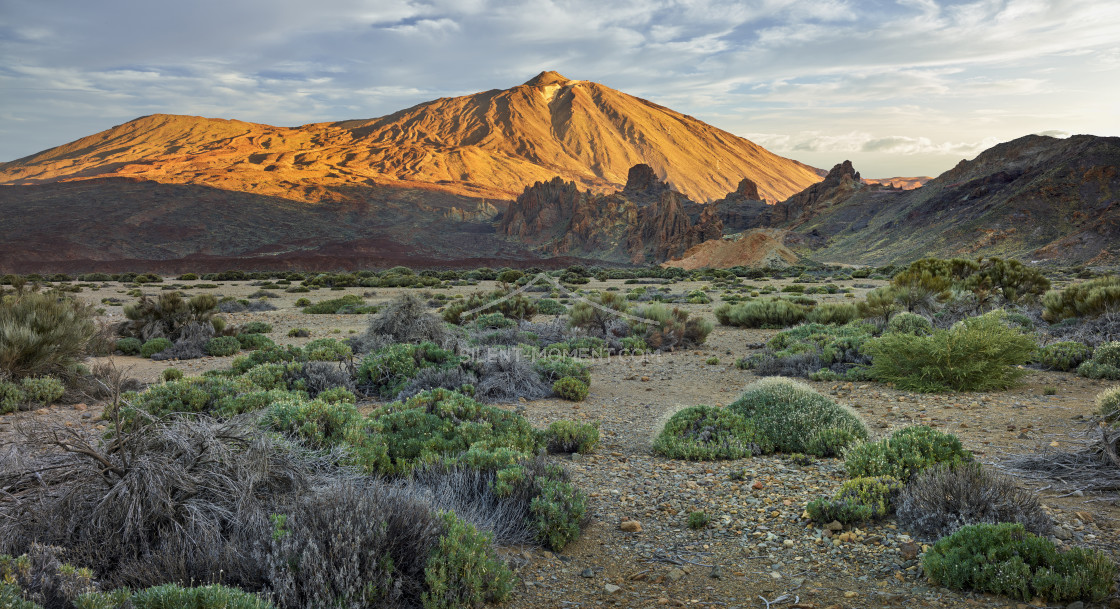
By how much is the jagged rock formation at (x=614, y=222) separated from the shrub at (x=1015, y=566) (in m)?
68.2

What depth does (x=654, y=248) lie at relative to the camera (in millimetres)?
77062

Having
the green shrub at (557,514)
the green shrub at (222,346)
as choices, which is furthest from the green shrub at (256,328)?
the green shrub at (557,514)

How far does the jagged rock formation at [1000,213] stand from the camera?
53.0 meters

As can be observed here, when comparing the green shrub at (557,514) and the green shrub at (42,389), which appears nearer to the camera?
the green shrub at (557,514)

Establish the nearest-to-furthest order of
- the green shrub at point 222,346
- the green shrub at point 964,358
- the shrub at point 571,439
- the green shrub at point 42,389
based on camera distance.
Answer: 1. the shrub at point 571,439
2. the green shrub at point 42,389
3. the green shrub at point 964,358
4. the green shrub at point 222,346

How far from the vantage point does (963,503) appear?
3.66 metres

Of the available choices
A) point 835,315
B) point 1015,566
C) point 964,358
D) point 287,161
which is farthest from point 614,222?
point 1015,566

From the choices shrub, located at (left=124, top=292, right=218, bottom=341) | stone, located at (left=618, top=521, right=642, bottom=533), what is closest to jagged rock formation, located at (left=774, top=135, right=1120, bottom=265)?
stone, located at (left=618, top=521, right=642, bottom=533)

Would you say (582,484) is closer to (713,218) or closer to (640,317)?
(640,317)

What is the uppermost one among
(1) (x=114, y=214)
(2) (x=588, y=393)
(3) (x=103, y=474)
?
(1) (x=114, y=214)

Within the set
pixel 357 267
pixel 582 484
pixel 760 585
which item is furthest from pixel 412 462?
pixel 357 267

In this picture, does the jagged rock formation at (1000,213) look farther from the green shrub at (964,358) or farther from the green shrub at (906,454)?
the green shrub at (906,454)

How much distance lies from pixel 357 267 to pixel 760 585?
56152 millimetres

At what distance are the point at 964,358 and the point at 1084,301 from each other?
5710 mm
